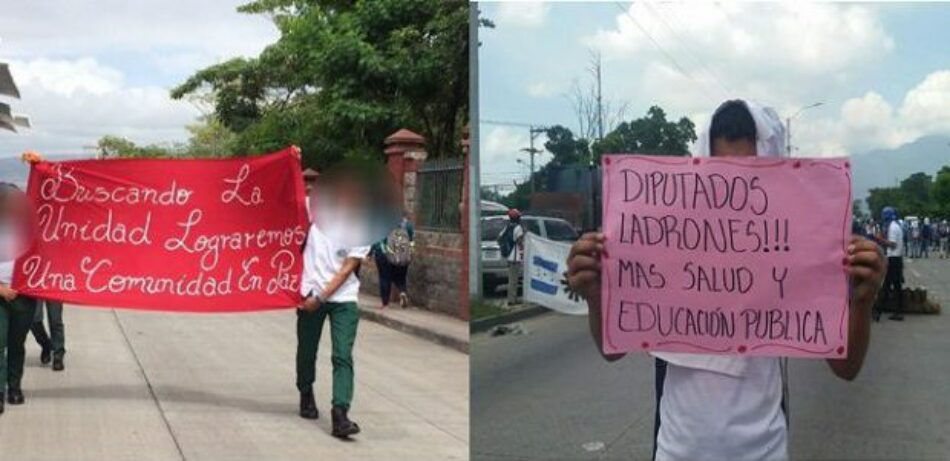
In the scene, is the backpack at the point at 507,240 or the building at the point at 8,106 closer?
the backpack at the point at 507,240

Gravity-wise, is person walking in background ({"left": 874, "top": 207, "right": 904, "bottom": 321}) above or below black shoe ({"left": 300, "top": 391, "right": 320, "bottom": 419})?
above

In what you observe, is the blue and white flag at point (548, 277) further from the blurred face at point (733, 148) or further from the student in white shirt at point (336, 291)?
the student in white shirt at point (336, 291)

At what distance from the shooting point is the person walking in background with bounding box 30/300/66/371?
25.3 ft

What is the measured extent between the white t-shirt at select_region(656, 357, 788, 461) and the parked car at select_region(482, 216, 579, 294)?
405mm

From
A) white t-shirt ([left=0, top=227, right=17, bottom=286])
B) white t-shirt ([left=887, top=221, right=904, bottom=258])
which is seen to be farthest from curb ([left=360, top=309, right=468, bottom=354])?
white t-shirt ([left=887, top=221, right=904, bottom=258])

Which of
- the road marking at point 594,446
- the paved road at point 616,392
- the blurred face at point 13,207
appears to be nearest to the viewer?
the paved road at point 616,392

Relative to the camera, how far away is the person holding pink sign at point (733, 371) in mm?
2113

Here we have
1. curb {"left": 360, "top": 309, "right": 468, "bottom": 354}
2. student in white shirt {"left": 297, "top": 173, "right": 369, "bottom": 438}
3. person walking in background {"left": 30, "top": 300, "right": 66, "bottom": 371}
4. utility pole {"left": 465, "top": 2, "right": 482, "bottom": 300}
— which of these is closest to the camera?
utility pole {"left": 465, "top": 2, "right": 482, "bottom": 300}

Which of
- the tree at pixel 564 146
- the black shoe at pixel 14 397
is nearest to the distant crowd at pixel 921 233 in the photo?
the tree at pixel 564 146

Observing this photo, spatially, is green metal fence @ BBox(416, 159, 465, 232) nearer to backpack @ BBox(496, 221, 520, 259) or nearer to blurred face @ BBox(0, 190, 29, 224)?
blurred face @ BBox(0, 190, 29, 224)

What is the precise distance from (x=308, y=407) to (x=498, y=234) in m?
4.17

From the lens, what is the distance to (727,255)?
7.11 ft

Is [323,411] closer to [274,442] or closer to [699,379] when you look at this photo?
[274,442]

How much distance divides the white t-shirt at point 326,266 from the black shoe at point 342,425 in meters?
0.62
